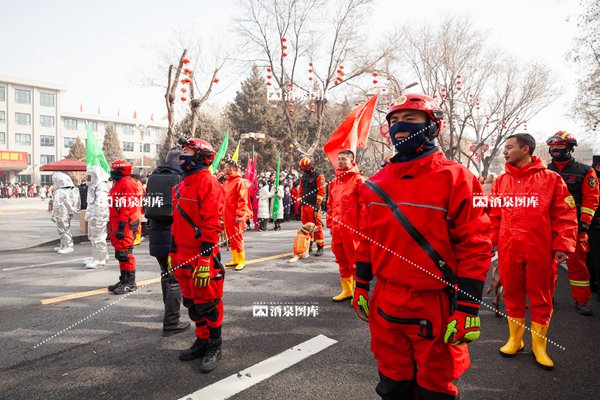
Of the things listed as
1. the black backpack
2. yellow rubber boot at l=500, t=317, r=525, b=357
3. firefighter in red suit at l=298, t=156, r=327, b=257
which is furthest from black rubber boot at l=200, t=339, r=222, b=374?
firefighter in red suit at l=298, t=156, r=327, b=257

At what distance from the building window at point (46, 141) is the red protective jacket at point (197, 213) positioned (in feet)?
233

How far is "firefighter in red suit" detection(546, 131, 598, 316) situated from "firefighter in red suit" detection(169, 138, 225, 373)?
4.67m

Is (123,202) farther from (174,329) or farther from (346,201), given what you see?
(346,201)

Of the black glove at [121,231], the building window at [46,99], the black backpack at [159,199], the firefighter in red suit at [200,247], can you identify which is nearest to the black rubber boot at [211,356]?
the firefighter in red suit at [200,247]

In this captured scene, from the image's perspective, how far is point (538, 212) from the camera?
3809 mm

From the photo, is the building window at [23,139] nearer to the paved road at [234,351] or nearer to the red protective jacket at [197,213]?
the paved road at [234,351]

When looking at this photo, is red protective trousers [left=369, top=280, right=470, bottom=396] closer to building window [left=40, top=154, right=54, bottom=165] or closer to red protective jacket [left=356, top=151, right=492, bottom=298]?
red protective jacket [left=356, top=151, right=492, bottom=298]

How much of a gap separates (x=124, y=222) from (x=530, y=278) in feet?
19.7

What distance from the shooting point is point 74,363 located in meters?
3.76

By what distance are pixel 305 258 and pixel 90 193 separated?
5.08 m

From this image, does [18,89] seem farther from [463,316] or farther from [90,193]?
[463,316]

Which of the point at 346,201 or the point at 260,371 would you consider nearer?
the point at 260,371

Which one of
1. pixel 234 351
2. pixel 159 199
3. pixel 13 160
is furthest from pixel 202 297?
pixel 13 160

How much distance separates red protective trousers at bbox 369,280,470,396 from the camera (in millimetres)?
2160
